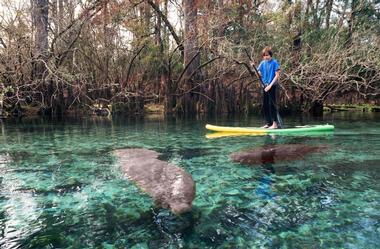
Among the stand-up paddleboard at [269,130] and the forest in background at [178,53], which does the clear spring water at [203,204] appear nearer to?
the stand-up paddleboard at [269,130]

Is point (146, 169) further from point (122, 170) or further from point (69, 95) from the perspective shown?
point (69, 95)

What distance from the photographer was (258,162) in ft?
16.9

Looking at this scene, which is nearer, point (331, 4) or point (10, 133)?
point (10, 133)

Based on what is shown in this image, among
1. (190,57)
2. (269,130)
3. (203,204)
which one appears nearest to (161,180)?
(203,204)

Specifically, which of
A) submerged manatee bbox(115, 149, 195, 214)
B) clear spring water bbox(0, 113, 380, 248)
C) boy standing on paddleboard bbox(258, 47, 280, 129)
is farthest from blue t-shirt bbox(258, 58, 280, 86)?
submerged manatee bbox(115, 149, 195, 214)

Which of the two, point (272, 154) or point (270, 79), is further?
point (270, 79)

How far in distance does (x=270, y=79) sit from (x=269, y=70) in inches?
7.8

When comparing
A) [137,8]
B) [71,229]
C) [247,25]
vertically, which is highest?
[137,8]

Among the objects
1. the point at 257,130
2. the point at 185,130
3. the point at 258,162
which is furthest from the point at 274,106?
the point at 258,162

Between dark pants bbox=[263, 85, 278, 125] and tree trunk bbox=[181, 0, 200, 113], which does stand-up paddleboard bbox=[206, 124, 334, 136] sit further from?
tree trunk bbox=[181, 0, 200, 113]

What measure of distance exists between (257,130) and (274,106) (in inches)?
27.9

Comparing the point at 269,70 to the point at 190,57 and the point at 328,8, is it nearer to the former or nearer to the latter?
the point at 190,57

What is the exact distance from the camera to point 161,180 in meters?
3.98

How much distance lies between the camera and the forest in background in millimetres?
12359
